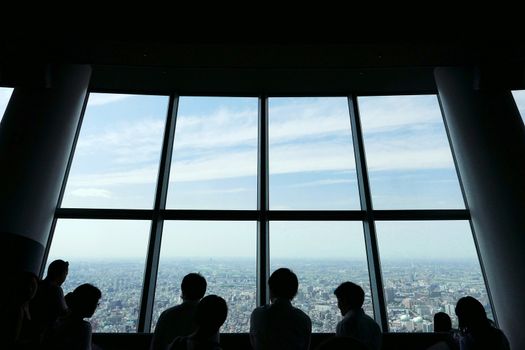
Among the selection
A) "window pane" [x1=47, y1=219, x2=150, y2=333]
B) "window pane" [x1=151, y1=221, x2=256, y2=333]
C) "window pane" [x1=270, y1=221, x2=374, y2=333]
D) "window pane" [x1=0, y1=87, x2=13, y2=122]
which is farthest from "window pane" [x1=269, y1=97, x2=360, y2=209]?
"window pane" [x1=0, y1=87, x2=13, y2=122]

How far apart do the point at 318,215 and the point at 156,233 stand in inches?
83.2

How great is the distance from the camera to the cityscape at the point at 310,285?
11.6 ft

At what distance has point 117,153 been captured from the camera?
445 centimetres

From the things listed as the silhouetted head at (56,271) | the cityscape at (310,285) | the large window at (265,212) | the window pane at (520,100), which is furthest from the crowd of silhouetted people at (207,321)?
the window pane at (520,100)

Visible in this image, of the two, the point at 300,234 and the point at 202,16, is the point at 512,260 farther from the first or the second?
the point at 202,16

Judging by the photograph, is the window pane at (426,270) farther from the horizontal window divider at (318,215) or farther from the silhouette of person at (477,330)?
the silhouette of person at (477,330)

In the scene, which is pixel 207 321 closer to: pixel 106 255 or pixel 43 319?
pixel 43 319

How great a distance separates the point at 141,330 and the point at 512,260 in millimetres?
4169

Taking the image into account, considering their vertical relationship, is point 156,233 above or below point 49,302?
above

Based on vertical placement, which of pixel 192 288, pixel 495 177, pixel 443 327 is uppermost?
pixel 495 177

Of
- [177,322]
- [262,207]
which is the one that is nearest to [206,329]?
[177,322]

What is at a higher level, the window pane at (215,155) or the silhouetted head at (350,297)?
the window pane at (215,155)

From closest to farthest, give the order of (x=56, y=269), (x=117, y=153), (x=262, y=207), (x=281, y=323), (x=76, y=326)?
(x=76, y=326), (x=281, y=323), (x=56, y=269), (x=262, y=207), (x=117, y=153)

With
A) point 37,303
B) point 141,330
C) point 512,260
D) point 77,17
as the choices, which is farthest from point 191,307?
point 512,260
